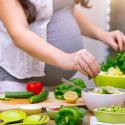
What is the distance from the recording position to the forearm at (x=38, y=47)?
112 centimetres

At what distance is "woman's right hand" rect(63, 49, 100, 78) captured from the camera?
105cm

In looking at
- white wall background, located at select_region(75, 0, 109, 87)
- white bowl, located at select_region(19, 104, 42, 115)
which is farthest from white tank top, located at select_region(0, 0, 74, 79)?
white wall background, located at select_region(75, 0, 109, 87)

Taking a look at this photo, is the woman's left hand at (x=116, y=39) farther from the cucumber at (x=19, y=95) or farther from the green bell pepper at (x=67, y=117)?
the green bell pepper at (x=67, y=117)

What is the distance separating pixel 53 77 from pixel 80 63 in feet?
1.31

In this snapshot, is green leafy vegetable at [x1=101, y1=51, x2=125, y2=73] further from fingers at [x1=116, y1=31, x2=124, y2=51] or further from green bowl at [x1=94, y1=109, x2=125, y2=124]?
green bowl at [x1=94, y1=109, x2=125, y2=124]

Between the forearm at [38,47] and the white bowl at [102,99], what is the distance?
16cm

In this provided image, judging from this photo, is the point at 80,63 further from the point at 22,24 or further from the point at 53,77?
the point at 53,77

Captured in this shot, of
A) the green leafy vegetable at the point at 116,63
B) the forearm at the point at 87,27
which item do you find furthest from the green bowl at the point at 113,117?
the forearm at the point at 87,27

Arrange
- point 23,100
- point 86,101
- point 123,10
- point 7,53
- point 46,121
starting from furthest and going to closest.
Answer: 1. point 123,10
2. point 7,53
3. point 23,100
4. point 86,101
5. point 46,121

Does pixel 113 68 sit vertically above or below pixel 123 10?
below

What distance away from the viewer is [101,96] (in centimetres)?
99

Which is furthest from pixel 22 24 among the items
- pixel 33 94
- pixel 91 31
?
pixel 91 31

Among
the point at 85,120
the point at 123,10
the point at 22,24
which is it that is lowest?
the point at 85,120

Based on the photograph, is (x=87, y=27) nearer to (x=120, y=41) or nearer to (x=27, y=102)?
(x=120, y=41)
